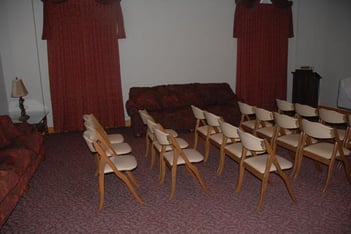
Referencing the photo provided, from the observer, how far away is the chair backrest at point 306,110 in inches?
163

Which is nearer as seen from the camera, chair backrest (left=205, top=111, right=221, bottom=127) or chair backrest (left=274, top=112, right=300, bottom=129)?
chair backrest (left=274, top=112, right=300, bottom=129)

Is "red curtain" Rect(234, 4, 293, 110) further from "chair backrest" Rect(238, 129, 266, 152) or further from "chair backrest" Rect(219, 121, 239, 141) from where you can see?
"chair backrest" Rect(238, 129, 266, 152)

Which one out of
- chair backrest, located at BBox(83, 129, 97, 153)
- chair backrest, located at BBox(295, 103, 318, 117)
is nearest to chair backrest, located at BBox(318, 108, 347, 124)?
chair backrest, located at BBox(295, 103, 318, 117)

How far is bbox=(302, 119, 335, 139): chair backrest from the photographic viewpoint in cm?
307

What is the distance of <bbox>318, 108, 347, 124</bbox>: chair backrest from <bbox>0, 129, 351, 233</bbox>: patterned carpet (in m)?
0.64

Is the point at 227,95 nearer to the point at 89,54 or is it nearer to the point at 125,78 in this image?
the point at 125,78

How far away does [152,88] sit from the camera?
6035 mm

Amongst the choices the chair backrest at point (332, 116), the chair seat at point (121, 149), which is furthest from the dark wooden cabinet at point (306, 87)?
the chair seat at point (121, 149)

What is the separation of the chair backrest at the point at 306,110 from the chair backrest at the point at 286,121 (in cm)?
75

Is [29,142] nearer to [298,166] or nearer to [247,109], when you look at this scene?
[247,109]

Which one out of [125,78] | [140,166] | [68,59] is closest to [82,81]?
[68,59]

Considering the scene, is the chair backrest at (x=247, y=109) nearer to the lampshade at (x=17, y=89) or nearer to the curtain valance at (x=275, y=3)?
the curtain valance at (x=275, y=3)

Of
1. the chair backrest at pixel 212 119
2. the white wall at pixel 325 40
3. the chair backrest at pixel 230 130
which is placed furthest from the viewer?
the white wall at pixel 325 40

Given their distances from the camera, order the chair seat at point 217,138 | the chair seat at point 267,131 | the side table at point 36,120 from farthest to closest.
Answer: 1. the side table at point 36,120
2. the chair seat at point 267,131
3. the chair seat at point 217,138
